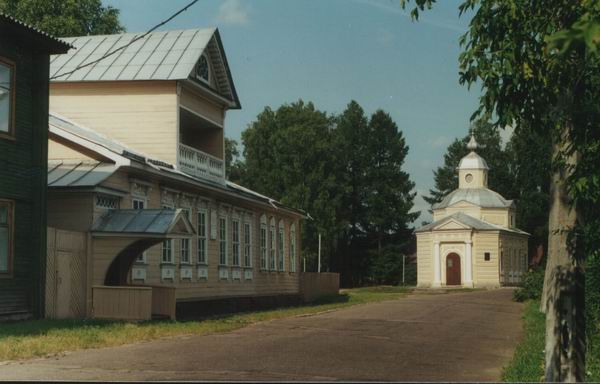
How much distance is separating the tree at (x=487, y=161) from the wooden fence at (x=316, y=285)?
46037mm

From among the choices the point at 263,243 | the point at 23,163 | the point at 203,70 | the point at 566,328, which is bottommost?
the point at 566,328

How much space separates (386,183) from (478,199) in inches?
392

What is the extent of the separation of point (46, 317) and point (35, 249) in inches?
62.3

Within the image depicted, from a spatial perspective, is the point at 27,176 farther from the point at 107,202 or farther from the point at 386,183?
the point at 386,183

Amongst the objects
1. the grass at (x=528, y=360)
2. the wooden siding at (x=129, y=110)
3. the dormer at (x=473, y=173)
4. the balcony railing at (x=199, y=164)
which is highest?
the dormer at (x=473, y=173)

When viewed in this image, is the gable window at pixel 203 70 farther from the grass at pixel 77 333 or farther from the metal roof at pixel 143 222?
the grass at pixel 77 333

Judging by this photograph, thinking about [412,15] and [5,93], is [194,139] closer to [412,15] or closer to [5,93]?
[5,93]

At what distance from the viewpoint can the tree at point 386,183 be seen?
84438mm

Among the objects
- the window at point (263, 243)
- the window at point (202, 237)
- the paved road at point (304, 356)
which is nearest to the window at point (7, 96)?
the paved road at point (304, 356)

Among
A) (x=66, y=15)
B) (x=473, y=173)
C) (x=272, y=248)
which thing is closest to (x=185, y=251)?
(x=272, y=248)

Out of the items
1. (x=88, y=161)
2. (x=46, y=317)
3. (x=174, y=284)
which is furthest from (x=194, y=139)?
(x=46, y=317)

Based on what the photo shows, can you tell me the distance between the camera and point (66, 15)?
168 feet

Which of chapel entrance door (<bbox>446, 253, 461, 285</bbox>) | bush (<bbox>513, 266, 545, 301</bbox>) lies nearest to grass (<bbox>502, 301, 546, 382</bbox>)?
bush (<bbox>513, 266, 545, 301</bbox>)

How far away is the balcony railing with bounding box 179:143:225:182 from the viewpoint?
30.1 metres
